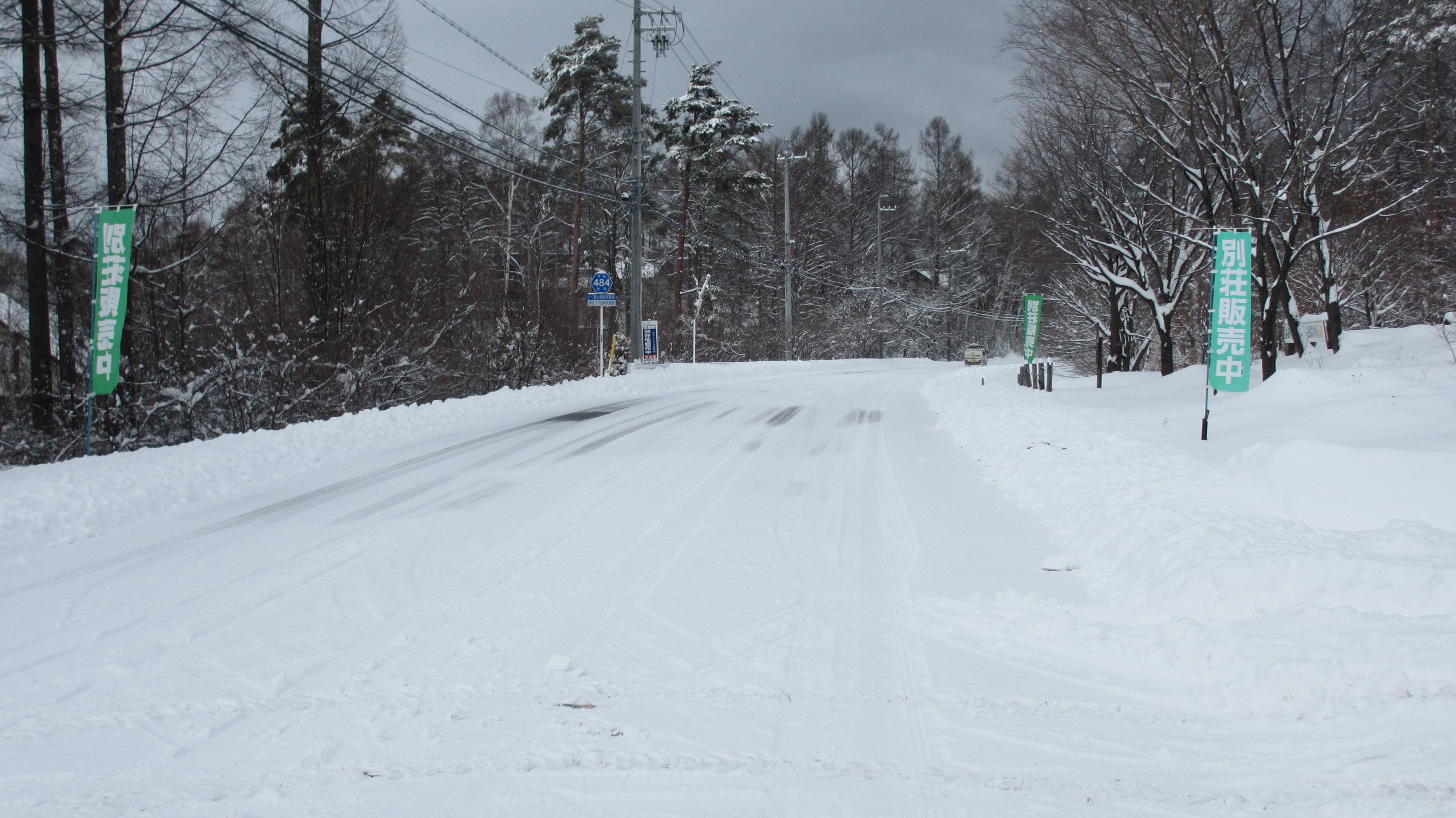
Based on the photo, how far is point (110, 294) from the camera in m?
9.87

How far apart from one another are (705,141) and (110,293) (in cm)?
3404

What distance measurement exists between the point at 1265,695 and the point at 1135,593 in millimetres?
1448

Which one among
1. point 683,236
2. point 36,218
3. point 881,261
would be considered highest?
point 881,261

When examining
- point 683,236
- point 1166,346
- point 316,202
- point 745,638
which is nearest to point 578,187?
point 683,236

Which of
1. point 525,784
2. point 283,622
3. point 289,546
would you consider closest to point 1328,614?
point 525,784

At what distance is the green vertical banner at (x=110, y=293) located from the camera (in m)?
9.71

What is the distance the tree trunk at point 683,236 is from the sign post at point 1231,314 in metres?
30.6

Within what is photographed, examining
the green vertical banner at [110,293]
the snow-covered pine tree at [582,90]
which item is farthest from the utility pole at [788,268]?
the green vertical banner at [110,293]

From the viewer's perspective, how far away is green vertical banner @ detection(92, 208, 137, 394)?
9.71 meters

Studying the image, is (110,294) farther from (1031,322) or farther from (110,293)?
(1031,322)

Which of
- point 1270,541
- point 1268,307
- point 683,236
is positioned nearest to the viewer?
point 1270,541

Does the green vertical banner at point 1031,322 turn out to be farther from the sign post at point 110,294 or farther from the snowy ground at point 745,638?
the sign post at point 110,294

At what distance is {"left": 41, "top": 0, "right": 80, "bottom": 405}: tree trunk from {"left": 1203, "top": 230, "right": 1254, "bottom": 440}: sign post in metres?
17.5

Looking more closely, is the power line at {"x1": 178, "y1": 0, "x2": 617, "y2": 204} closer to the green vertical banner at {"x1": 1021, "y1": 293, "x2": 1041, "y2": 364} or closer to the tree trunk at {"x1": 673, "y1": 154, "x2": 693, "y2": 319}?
the green vertical banner at {"x1": 1021, "y1": 293, "x2": 1041, "y2": 364}
